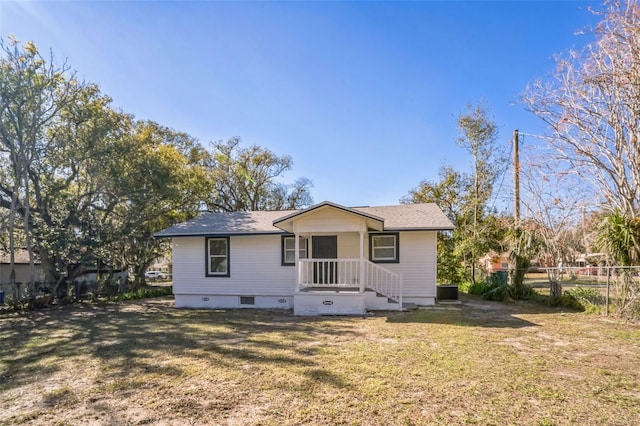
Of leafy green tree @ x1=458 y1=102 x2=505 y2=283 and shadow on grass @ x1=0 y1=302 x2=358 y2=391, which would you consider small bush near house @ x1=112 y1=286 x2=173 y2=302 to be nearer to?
shadow on grass @ x1=0 y1=302 x2=358 y2=391

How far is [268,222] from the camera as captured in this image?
1284 centimetres

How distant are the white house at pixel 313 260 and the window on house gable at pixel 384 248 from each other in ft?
0.11

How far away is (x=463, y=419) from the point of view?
3408 millimetres

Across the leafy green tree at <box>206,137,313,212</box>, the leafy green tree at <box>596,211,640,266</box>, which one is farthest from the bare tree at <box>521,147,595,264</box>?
the leafy green tree at <box>206,137,313,212</box>

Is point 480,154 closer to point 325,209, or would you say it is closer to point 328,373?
point 325,209

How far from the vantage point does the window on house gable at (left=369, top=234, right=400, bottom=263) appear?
1142 centimetres

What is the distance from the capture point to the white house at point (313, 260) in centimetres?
1016

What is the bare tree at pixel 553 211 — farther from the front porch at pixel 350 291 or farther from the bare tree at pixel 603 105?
the front porch at pixel 350 291

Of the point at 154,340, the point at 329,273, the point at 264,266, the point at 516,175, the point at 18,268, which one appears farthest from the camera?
the point at 18,268

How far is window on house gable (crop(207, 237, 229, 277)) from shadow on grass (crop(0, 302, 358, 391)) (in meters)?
1.55

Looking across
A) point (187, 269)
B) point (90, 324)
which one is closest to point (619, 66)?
point (187, 269)

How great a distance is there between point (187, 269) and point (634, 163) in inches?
523

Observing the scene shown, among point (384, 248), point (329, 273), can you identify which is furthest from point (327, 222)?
point (384, 248)

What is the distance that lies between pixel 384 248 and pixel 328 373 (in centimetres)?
721
